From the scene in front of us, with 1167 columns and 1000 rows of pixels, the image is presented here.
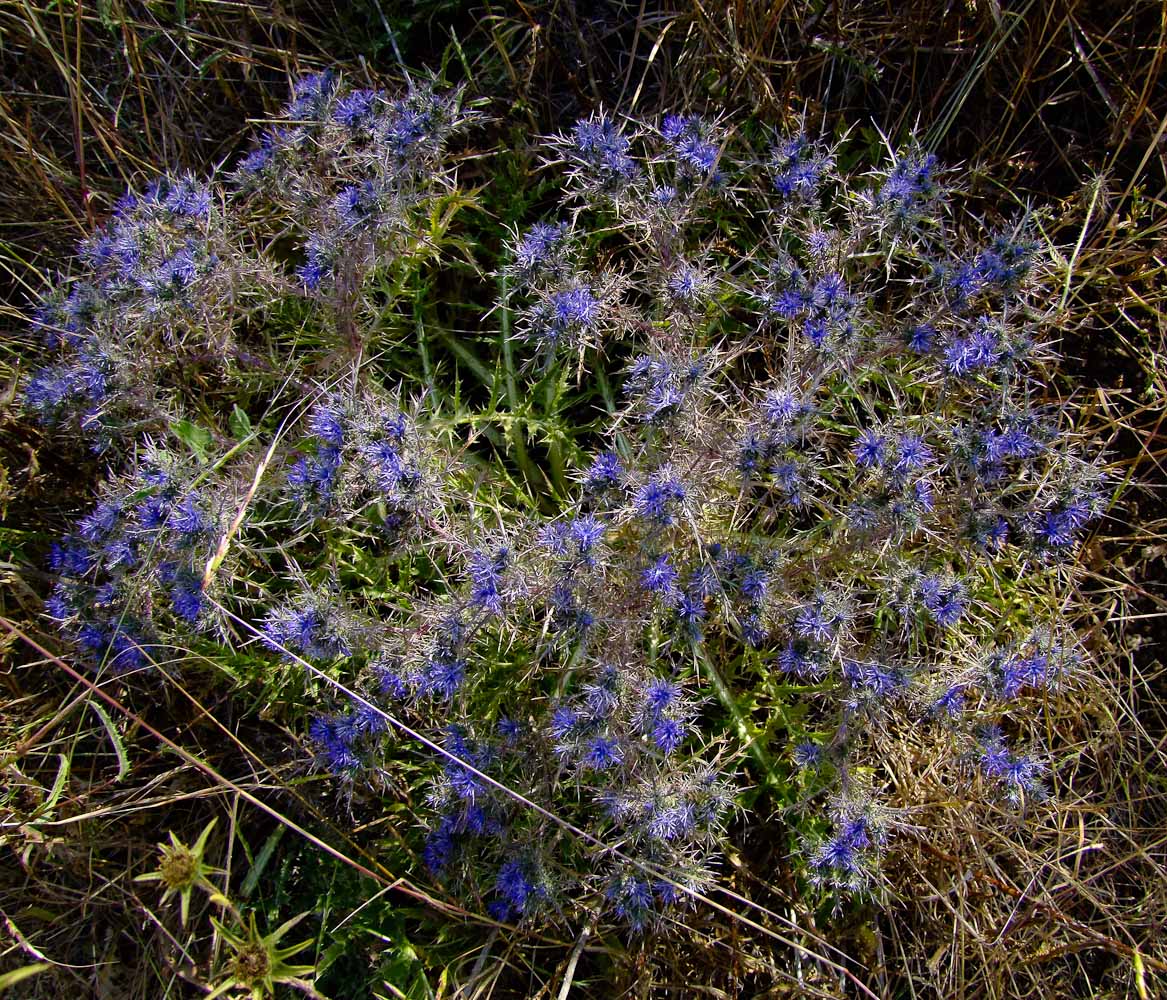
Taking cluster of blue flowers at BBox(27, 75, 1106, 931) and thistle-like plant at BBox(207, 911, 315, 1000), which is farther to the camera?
cluster of blue flowers at BBox(27, 75, 1106, 931)

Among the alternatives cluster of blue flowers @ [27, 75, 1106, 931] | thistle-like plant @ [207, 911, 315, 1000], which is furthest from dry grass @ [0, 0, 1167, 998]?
thistle-like plant @ [207, 911, 315, 1000]

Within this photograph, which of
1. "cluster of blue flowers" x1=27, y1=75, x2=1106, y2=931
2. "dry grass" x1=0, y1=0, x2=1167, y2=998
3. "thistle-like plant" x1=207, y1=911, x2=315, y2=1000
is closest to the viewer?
"thistle-like plant" x1=207, y1=911, x2=315, y2=1000

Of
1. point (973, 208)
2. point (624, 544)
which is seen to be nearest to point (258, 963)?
point (624, 544)

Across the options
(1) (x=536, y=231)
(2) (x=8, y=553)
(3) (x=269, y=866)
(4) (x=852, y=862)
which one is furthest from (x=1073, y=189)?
(2) (x=8, y=553)

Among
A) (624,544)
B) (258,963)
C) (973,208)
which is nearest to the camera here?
(258,963)

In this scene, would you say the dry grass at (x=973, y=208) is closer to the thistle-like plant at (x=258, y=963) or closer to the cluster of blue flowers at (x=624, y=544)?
the cluster of blue flowers at (x=624, y=544)

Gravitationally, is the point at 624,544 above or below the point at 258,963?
above

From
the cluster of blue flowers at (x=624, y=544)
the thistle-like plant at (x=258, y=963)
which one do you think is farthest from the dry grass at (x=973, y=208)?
the thistle-like plant at (x=258, y=963)

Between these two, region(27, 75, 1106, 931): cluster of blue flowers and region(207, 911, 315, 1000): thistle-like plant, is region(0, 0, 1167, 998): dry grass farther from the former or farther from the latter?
region(207, 911, 315, 1000): thistle-like plant

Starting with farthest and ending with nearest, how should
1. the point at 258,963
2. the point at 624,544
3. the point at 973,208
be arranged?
the point at 973,208
the point at 624,544
the point at 258,963

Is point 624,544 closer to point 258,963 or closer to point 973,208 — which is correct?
point 258,963
